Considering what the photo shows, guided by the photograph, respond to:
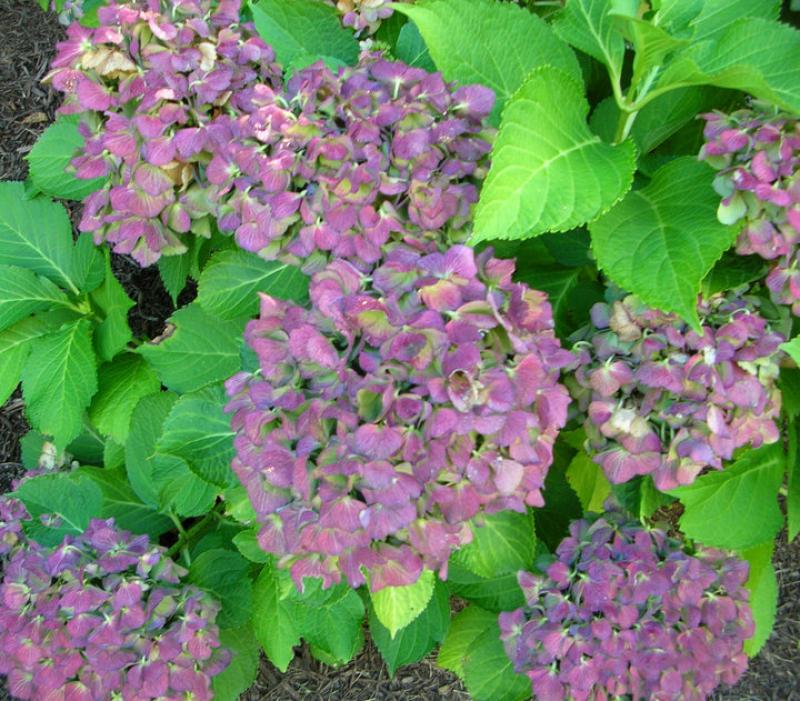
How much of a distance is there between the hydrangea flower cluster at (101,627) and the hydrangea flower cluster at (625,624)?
50cm

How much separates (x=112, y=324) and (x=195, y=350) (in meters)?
0.21

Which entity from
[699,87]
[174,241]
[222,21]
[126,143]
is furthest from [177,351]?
[699,87]

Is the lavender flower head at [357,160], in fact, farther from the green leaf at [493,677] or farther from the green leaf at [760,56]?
the green leaf at [493,677]

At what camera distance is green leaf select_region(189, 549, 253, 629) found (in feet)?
4.88

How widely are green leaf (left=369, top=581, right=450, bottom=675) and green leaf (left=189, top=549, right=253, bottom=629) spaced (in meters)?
0.24

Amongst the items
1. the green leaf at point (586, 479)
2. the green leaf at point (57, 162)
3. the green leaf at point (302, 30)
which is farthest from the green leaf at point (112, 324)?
the green leaf at point (586, 479)

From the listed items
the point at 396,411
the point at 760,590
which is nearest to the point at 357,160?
the point at 396,411

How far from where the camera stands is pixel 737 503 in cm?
136

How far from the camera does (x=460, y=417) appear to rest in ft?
2.83

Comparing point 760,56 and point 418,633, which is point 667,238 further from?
point 418,633

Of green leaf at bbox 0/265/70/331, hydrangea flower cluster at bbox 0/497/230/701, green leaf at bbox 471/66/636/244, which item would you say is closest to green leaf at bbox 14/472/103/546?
hydrangea flower cluster at bbox 0/497/230/701

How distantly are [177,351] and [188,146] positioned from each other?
46 cm

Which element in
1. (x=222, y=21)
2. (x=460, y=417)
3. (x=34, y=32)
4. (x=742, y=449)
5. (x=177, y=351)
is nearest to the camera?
(x=460, y=417)

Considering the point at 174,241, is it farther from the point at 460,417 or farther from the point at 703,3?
the point at 703,3
